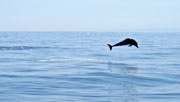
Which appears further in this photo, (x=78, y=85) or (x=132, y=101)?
(x=78, y=85)

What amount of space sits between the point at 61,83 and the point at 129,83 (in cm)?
286

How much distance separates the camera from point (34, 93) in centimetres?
1184

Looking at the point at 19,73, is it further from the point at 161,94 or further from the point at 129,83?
the point at 161,94

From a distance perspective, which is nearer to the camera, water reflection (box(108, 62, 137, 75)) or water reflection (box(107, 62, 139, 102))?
water reflection (box(107, 62, 139, 102))

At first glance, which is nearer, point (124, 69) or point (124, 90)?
point (124, 90)

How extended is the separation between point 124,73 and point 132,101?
668cm

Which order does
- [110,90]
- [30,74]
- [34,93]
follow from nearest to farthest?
[34,93] → [110,90] → [30,74]

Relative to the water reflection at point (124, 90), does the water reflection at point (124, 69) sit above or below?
above

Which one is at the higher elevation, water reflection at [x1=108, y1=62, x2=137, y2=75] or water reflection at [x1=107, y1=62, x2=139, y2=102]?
water reflection at [x1=108, y1=62, x2=137, y2=75]

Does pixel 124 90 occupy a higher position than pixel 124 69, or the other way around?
pixel 124 69

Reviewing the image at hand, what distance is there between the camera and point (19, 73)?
56.8 ft

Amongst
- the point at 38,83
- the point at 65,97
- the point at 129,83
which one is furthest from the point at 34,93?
the point at 129,83

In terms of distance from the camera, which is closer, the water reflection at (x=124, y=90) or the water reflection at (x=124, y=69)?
the water reflection at (x=124, y=90)

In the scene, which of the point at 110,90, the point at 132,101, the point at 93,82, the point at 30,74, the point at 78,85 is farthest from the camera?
the point at 30,74
